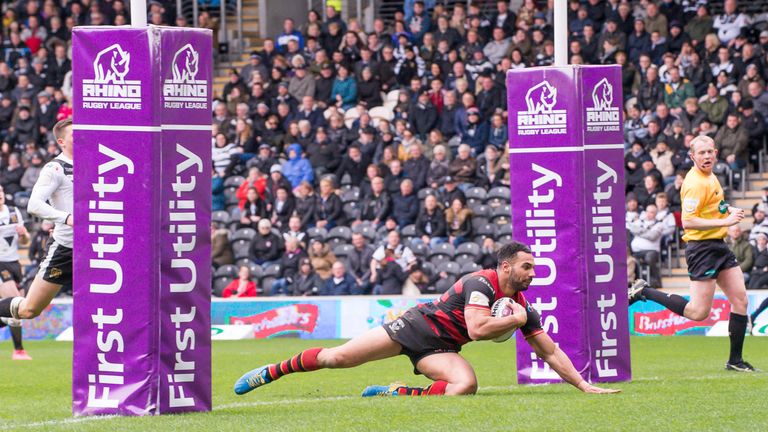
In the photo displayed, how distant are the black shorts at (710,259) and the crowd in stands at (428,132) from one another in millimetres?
8520

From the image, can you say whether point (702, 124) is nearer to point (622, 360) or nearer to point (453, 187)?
point (453, 187)

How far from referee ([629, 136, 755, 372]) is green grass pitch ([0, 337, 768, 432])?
56 cm

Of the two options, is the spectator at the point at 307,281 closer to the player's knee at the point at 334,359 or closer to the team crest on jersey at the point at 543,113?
the team crest on jersey at the point at 543,113

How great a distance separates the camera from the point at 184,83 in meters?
9.61

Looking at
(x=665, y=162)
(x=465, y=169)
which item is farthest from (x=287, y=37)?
(x=665, y=162)

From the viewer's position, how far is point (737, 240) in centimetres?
2069

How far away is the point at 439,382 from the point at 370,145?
13.8 metres

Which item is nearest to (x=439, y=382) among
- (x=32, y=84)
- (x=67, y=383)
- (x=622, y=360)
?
(x=622, y=360)

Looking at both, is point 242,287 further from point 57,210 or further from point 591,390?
point 591,390

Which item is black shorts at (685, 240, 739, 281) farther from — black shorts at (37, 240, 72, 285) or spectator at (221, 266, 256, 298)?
spectator at (221, 266, 256, 298)

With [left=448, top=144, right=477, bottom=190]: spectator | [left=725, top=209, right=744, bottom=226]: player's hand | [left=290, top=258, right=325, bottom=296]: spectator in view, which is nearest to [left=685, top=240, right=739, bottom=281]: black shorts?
[left=725, top=209, right=744, bottom=226]: player's hand

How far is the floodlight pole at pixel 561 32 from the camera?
1162 centimetres

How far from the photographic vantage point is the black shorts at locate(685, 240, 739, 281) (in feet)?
41.1

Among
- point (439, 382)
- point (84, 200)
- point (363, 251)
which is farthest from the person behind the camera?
point (363, 251)
